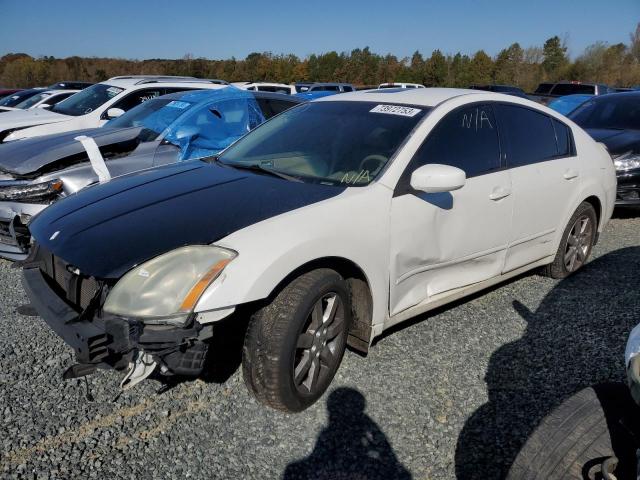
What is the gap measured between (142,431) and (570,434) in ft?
6.03

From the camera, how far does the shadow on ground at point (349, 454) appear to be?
7.57 feet

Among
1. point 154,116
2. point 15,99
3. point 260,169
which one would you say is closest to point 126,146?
point 154,116

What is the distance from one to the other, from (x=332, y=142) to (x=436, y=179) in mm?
779

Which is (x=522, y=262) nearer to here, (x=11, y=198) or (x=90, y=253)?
(x=90, y=253)

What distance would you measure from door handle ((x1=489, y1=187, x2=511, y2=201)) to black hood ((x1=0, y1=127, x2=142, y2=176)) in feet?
11.5

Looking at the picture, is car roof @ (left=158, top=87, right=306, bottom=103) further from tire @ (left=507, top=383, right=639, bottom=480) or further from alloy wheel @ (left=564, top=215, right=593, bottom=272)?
tire @ (left=507, top=383, right=639, bottom=480)

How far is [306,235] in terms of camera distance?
251 cm

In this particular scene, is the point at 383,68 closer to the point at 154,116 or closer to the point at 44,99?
the point at 44,99

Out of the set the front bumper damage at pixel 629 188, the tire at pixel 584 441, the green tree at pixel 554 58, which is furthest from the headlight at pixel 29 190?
the green tree at pixel 554 58

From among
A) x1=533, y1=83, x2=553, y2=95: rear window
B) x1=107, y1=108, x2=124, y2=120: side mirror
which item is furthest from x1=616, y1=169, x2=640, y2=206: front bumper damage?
x1=533, y1=83, x2=553, y2=95: rear window

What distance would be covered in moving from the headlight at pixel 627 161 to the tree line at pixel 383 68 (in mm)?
34614

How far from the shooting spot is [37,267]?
115 inches

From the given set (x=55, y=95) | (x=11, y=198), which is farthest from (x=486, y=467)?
(x=55, y=95)

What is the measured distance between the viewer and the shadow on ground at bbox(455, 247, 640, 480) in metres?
2.52
